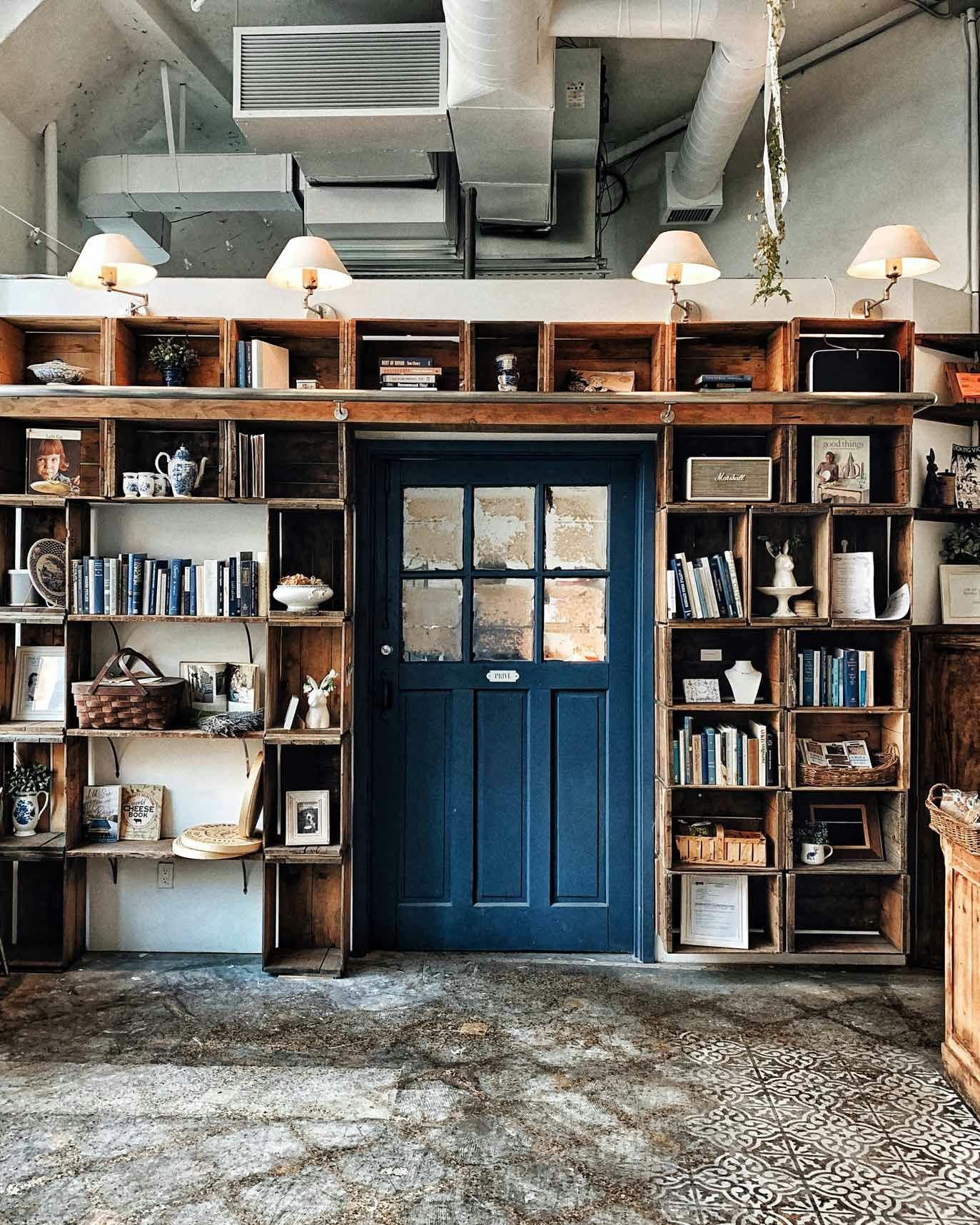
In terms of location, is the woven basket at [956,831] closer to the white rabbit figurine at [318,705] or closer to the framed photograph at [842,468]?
the framed photograph at [842,468]

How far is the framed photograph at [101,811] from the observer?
393 cm

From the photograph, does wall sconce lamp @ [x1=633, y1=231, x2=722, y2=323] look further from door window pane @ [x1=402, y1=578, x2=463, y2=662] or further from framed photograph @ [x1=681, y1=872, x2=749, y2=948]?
framed photograph @ [x1=681, y1=872, x2=749, y2=948]

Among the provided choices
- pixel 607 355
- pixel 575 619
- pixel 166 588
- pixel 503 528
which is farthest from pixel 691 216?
pixel 166 588

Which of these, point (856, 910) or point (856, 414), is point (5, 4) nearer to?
point (856, 414)

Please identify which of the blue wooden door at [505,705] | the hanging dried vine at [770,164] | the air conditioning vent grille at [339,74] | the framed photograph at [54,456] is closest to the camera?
the hanging dried vine at [770,164]

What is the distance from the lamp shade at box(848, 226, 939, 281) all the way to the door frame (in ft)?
3.57

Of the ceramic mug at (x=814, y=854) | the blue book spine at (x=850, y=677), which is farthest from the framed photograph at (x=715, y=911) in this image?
the blue book spine at (x=850, y=677)

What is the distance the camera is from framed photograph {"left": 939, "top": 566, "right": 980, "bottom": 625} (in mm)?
3912

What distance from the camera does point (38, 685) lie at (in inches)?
155

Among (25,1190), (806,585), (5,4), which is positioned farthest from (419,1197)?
(5,4)

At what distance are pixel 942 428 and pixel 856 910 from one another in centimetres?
216

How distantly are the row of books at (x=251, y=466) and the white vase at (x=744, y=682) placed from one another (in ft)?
7.01

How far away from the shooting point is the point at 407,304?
154 inches

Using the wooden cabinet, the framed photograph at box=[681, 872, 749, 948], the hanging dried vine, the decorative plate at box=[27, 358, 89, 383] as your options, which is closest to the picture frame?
the wooden cabinet
